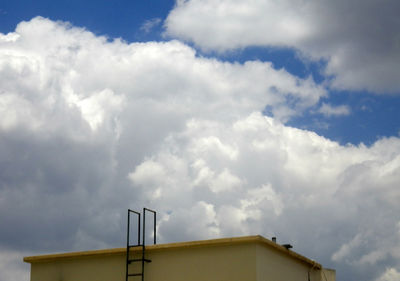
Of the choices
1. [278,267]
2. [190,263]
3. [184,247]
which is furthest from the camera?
[278,267]

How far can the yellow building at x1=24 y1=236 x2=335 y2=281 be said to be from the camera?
2355cm

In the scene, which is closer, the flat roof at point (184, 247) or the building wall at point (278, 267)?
the flat roof at point (184, 247)

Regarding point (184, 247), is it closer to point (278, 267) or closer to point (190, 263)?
point (190, 263)

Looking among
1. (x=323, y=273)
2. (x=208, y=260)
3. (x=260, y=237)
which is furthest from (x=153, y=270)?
(x=323, y=273)

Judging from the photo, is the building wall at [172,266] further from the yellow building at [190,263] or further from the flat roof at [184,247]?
the flat roof at [184,247]

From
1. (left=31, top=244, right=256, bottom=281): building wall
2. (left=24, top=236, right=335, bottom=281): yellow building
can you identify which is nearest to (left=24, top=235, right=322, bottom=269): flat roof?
(left=24, top=236, right=335, bottom=281): yellow building

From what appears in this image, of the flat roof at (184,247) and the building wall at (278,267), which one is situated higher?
the flat roof at (184,247)

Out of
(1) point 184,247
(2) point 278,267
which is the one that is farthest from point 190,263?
(2) point 278,267

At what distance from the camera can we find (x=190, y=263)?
24641mm

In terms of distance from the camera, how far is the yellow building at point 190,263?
23.6m

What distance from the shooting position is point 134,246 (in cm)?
2556

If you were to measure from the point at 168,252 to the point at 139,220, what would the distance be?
223cm

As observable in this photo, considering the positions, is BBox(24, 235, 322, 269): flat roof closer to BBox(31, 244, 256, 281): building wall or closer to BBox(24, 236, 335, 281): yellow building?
BBox(24, 236, 335, 281): yellow building

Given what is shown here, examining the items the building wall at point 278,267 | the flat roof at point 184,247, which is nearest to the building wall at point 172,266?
the flat roof at point 184,247
